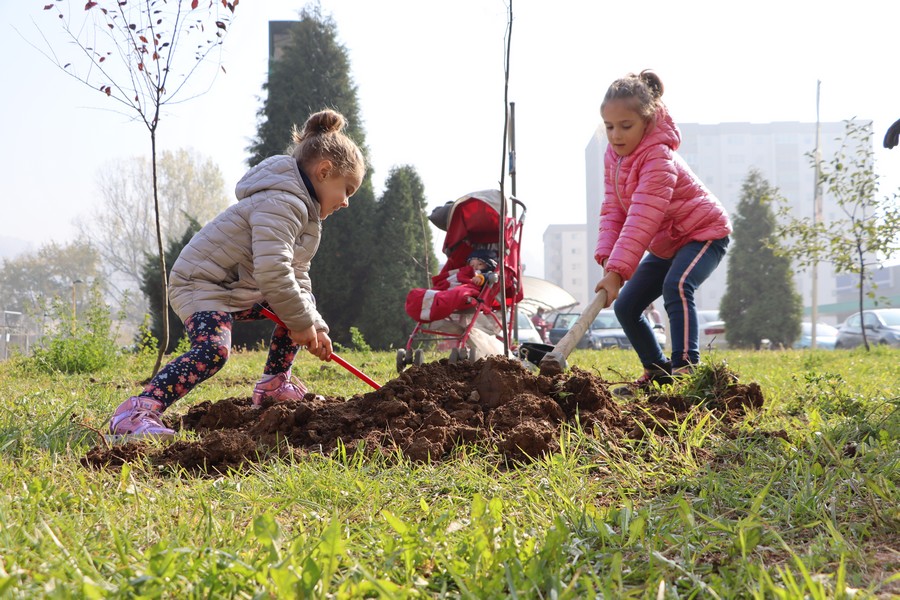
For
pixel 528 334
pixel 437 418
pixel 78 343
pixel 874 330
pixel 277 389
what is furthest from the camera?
pixel 874 330

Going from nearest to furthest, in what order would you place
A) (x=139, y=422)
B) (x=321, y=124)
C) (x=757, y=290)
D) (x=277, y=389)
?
(x=139, y=422)
(x=321, y=124)
(x=277, y=389)
(x=757, y=290)

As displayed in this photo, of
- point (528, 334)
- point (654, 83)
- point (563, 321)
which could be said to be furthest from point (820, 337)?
point (654, 83)

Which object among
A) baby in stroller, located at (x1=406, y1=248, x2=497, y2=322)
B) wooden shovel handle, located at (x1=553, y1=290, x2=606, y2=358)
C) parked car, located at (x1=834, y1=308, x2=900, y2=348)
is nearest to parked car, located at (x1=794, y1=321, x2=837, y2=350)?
parked car, located at (x1=834, y1=308, x2=900, y2=348)

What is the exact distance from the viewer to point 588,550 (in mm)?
1419

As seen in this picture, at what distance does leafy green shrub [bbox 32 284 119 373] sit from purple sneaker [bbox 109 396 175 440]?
4493 mm

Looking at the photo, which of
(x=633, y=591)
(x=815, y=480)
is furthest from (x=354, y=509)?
(x=815, y=480)

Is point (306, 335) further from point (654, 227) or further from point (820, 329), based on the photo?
point (820, 329)

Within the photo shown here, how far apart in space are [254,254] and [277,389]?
986mm

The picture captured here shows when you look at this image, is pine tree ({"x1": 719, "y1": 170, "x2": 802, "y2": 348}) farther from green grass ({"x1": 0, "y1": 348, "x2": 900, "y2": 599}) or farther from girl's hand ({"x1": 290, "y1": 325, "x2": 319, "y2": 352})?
green grass ({"x1": 0, "y1": 348, "x2": 900, "y2": 599})

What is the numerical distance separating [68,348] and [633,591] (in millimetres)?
7292

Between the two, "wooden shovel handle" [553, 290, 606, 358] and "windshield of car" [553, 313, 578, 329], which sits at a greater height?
"wooden shovel handle" [553, 290, 606, 358]

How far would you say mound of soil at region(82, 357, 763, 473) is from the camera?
93.0 inches

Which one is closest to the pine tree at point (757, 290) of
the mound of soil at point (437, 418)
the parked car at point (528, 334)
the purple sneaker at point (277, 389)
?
the parked car at point (528, 334)

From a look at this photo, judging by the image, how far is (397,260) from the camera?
15086 mm
